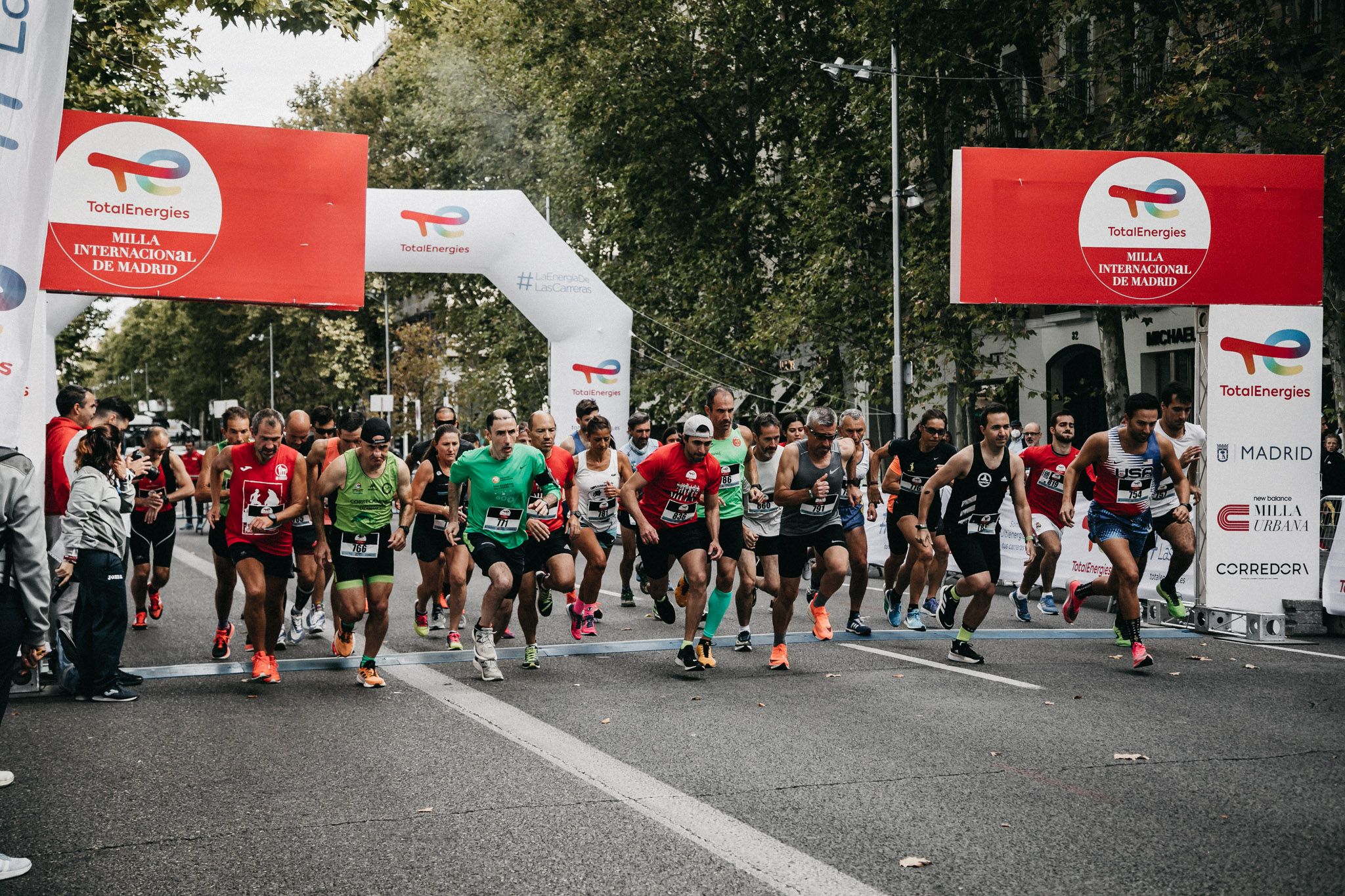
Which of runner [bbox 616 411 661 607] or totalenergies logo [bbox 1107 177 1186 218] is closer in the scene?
totalenergies logo [bbox 1107 177 1186 218]


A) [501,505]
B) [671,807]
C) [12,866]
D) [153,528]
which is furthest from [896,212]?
[12,866]

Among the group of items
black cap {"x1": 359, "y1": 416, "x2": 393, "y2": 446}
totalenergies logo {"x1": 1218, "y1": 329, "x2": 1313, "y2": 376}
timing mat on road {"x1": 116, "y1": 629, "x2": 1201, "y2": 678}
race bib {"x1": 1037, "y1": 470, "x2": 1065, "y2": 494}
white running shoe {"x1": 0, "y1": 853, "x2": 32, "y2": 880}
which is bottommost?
timing mat on road {"x1": 116, "y1": 629, "x2": 1201, "y2": 678}

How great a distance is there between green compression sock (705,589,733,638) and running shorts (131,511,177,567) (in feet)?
18.1

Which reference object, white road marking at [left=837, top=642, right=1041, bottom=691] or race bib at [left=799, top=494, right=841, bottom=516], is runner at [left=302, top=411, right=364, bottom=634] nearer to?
race bib at [left=799, top=494, right=841, bottom=516]

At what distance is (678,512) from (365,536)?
7.22ft

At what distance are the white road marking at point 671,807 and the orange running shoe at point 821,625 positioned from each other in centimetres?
348

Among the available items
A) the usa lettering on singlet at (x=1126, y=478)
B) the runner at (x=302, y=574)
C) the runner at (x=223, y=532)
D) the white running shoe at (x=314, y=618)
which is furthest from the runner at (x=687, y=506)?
the white running shoe at (x=314, y=618)

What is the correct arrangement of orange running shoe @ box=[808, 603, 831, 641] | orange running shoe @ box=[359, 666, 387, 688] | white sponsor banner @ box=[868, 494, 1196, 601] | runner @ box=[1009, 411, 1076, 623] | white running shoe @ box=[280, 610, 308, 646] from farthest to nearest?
1. white sponsor banner @ box=[868, 494, 1196, 601]
2. runner @ box=[1009, 411, 1076, 623]
3. white running shoe @ box=[280, 610, 308, 646]
4. orange running shoe @ box=[808, 603, 831, 641]
5. orange running shoe @ box=[359, 666, 387, 688]

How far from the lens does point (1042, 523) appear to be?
1303cm

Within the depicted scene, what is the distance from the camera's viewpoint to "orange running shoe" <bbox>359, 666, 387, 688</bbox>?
8.60 m

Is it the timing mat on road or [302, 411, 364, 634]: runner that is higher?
[302, 411, 364, 634]: runner

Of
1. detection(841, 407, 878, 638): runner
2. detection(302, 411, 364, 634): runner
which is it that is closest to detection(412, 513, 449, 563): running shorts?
detection(302, 411, 364, 634): runner

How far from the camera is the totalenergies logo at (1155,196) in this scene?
11.7 metres

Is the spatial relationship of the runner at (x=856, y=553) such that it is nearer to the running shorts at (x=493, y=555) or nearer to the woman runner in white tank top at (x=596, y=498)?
the woman runner in white tank top at (x=596, y=498)
